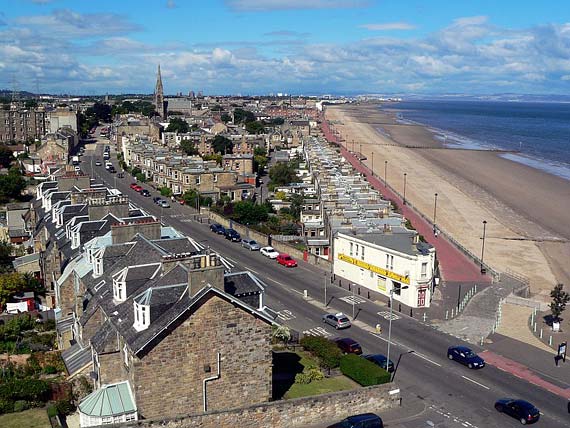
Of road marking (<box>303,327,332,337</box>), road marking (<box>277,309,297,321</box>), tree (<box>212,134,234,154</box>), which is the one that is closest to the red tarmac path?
road marking (<box>277,309,297,321</box>)

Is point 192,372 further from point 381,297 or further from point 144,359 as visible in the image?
point 381,297

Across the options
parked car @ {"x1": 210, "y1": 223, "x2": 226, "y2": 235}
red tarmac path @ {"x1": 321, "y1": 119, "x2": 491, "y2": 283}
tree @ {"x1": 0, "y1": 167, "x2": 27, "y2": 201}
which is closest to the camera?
red tarmac path @ {"x1": 321, "y1": 119, "x2": 491, "y2": 283}

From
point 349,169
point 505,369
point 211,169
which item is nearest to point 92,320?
point 505,369

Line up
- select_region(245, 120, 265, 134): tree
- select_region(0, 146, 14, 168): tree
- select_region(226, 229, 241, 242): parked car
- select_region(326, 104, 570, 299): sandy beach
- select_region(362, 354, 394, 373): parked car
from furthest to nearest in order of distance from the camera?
select_region(245, 120, 265, 134): tree, select_region(0, 146, 14, 168): tree, select_region(326, 104, 570, 299): sandy beach, select_region(226, 229, 241, 242): parked car, select_region(362, 354, 394, 373): parked car

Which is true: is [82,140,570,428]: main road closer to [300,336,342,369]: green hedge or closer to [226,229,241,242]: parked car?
[226,229,241,242]: parked car

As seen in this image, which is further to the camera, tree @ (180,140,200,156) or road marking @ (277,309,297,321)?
tree @ (180,140,200,156)

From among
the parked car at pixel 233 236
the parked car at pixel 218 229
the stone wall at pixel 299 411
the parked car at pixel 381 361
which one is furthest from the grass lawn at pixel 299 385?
the parked car at pixel 218 229
